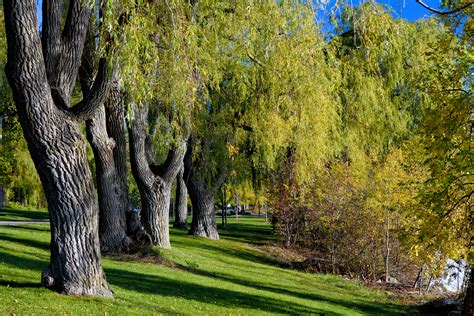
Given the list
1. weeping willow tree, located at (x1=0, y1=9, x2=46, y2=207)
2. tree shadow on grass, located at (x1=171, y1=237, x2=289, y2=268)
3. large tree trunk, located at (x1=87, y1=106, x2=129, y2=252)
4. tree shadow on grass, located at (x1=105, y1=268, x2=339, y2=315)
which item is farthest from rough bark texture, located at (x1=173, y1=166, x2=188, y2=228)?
tree shadow on grass, located at (x1=105, y1=268, x2=339, y2=315)

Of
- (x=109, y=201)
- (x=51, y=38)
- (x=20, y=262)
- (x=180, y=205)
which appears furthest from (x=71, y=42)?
(x=180, y=205)

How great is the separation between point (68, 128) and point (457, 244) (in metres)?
7.48

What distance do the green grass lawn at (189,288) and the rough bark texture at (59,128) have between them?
501mm

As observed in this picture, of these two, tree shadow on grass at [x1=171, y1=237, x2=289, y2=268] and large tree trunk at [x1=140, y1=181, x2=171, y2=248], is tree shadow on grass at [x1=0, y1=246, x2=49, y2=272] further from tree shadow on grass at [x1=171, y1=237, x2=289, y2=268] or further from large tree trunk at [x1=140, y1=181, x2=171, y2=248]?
tree shadow on grass at [x1=171, y1=237, x2=289, y2=268]

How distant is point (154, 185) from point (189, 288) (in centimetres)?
542

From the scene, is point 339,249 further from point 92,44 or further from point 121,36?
point 121,36

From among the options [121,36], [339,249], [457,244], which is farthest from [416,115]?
[121,36]

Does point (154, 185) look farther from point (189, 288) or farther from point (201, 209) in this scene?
point (201, 209)

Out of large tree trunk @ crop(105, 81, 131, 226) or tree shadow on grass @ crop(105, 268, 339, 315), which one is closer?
tree shadow on grass @ crop(105, 268, 339, 315)

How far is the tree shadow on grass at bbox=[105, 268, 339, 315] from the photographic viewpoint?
11.3 metres

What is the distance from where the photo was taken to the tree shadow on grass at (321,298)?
1453 centimetres

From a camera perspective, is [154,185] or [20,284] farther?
[154,185]

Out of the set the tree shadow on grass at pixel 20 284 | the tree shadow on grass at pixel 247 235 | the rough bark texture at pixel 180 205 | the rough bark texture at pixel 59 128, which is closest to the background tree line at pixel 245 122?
the rough bark texture at pixel 59 128

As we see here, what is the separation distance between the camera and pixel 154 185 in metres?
17.2
